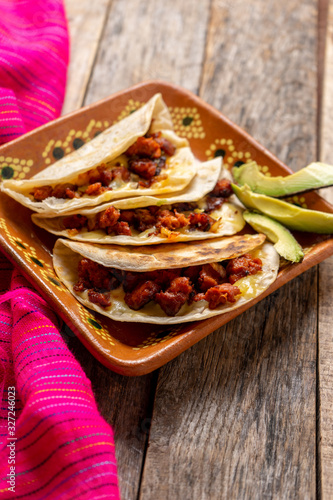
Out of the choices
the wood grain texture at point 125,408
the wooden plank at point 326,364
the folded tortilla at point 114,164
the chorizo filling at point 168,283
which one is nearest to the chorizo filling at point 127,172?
the folded tortilla at point 114,164

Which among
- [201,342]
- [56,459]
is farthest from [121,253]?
[56,459]

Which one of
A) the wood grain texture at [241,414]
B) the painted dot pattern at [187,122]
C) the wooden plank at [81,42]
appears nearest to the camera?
the wood grain texture at [241,414]

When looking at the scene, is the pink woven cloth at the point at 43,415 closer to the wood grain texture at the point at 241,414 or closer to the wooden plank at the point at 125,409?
the wooden plank at the point at 125,409

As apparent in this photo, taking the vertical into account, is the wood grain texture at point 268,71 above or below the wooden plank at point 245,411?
above

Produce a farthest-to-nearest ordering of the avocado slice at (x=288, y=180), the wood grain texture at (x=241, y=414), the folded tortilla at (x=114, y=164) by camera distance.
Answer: the avocado slice at (x=288, y=180), the folded tortilla at (x=114, y=164), the wood grain texture at (x=241, y=414)

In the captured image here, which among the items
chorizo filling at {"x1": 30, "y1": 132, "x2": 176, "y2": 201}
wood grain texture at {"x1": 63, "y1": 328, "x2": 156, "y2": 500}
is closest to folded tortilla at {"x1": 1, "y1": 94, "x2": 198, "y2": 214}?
chorizo filling at {"x1": 30, "y1": 132, "x2": 176, "y2": 201}

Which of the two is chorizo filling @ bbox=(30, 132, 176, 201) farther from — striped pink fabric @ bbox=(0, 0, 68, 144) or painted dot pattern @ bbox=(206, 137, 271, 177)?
striped pink fabric @ bbox=(0, 0, 68, 144)

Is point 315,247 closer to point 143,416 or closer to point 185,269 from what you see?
point 185,269
